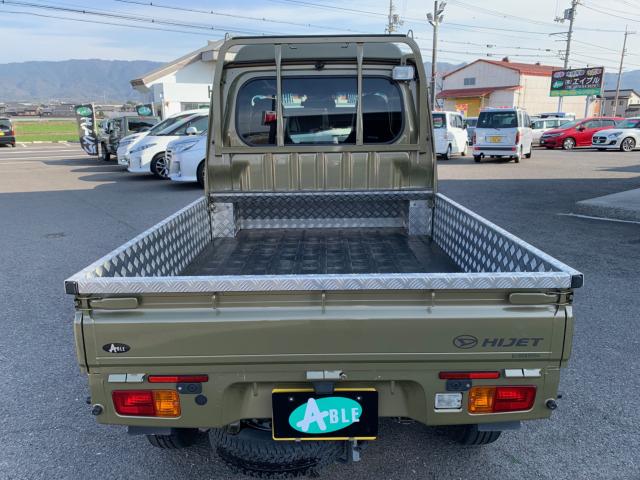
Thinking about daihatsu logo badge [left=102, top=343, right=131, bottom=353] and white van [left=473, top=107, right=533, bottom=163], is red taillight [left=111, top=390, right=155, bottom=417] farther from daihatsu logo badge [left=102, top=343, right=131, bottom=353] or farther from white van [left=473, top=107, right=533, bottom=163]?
white van [left=473, top=107, right=533, bottom=163]

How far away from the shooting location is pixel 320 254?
3.71 metres

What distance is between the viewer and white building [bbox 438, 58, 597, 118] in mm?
47562

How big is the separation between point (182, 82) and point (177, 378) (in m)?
34.7

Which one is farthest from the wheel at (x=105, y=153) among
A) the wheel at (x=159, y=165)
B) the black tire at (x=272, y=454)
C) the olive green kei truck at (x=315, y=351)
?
the black tire at (x=272, y=454)

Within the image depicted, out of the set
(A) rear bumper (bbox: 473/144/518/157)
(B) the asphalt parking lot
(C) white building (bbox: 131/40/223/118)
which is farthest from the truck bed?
(C) white building (bbox: 131/40/223/118)

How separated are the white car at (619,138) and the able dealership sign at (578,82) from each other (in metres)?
17.1

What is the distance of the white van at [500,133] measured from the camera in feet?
56.4

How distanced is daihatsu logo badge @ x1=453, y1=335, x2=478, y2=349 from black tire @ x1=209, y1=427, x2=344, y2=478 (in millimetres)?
856

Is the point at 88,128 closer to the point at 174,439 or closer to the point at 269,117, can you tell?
the point at 269,117

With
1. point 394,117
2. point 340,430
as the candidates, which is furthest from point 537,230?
point 340,430

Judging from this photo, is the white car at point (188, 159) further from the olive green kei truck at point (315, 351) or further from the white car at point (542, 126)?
the white car at point (542, 126)

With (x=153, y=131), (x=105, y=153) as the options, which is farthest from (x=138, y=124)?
(x=153, y=131)

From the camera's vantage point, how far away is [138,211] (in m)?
9.59

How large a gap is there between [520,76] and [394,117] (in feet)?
161
